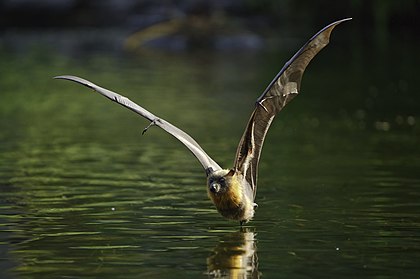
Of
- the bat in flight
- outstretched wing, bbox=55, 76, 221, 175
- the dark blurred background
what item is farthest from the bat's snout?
the dark blurred background

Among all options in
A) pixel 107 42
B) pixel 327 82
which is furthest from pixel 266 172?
pixel 107 42

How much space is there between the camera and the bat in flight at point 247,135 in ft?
30.8

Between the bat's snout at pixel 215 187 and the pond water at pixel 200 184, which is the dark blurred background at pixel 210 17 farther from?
the bat's snout at pixel 215 187

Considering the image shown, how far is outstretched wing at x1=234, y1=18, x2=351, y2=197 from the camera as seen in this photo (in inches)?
370

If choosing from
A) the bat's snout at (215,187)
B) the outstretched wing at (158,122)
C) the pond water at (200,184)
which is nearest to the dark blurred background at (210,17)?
the pond water at (200,184)

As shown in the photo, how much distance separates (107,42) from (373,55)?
457 inches

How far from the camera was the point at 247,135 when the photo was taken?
9688mm

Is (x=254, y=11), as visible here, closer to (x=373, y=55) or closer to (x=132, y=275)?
(x=373, y=55)

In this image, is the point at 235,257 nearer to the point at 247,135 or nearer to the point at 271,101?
the point at 247,135

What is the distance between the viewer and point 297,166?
562 inches

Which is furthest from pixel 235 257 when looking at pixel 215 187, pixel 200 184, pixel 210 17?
pixel 210 17

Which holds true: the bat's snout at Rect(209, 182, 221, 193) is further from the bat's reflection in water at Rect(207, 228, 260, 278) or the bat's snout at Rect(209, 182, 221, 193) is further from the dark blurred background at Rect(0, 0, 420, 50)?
the dark blurred background at Rect(0, 0, 420, 50)

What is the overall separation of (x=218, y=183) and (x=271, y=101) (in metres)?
0.84

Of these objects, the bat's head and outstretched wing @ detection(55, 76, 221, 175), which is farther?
outstretched wing @ detection(55, 76, 221, 175)
